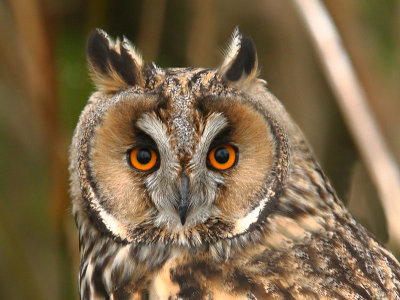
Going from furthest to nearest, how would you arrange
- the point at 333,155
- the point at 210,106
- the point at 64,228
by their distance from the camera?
the point at 333,155 → the point at 64,228 → the point at 210,106

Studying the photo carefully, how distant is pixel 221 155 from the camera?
7.66 ft

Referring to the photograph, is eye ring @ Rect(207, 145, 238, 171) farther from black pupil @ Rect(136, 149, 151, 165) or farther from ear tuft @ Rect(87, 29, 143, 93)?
ear tuft @ Rect(87, 29, 143, 93)

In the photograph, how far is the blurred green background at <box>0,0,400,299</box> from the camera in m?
3.49

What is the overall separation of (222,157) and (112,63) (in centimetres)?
54

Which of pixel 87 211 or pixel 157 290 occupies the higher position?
pixel 87 211

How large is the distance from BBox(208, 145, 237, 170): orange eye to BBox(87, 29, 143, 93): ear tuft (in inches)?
14.1

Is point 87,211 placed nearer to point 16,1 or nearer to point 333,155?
point 16,1

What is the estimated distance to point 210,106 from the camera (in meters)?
2.28

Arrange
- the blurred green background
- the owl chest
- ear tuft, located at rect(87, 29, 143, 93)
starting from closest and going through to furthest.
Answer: the owl chest → ear tuft, located at rect(87, 29, 143, 93) → the blurred green background

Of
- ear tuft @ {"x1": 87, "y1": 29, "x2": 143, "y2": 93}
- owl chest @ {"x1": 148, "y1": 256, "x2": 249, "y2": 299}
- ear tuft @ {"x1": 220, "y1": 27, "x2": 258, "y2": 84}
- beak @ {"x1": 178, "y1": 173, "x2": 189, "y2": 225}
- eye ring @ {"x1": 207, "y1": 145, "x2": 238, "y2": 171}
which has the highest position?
ear tuft @ {"x1": 220, "y1": 27, "x2": 258, "y2": 84}

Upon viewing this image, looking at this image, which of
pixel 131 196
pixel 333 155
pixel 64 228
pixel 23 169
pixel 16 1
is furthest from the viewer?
pixel 23 169

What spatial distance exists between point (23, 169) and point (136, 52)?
283 centimetres

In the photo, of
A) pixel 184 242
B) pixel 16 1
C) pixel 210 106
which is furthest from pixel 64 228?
pixel 210 106

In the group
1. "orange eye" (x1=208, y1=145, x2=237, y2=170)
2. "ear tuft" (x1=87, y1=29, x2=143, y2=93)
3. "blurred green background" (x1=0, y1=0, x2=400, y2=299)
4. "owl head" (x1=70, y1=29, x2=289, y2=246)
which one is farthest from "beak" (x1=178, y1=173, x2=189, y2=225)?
"blurred green background" (x1=0, y1=0, x2=400, y2=299)
